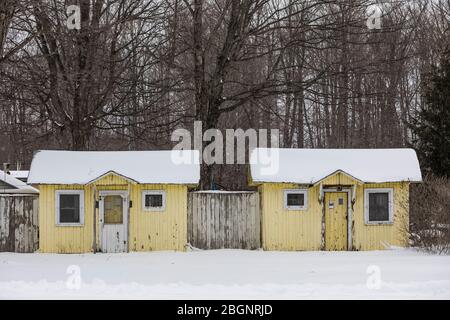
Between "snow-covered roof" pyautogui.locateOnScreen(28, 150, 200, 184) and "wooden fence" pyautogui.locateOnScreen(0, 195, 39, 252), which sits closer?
"snow-covered roof" pyautogui.locateOnScreen(28, 150, 200, 184)

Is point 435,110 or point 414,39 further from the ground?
point 414,39

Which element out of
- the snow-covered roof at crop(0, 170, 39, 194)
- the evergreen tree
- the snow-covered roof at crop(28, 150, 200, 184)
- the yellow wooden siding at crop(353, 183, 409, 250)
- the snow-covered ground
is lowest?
the snow-covered ground

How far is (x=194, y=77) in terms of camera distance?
29531 millimetres

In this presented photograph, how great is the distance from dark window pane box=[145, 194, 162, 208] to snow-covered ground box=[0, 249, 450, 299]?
1.73 meters

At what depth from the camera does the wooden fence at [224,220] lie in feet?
76.5

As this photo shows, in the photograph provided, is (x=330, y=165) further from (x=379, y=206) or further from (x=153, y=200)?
A: (x=153, y=200)

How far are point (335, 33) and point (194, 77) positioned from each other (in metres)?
7.80

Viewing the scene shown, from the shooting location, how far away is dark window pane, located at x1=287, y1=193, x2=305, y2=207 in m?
23.1

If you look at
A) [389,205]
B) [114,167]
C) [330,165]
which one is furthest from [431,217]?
[114,167]

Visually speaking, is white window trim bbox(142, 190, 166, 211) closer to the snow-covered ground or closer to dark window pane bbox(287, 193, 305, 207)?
the snow-covered ground

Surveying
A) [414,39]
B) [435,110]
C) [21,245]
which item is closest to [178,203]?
[21,245]

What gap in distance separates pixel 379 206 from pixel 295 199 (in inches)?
121

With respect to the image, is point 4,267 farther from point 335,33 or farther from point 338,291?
point 335,33

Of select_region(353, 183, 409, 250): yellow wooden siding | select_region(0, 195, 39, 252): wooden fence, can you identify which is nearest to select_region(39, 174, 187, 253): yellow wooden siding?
select_region(0, 195, 39, 252): wooden fence
